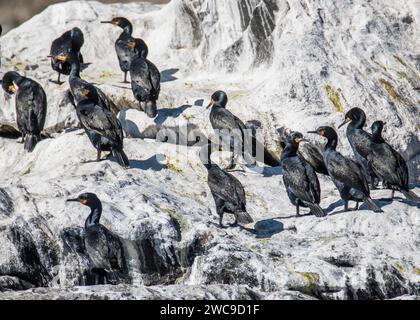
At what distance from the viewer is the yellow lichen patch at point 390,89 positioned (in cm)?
1970

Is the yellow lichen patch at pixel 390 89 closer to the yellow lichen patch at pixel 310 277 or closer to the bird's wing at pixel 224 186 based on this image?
the bird's wing at pixel 224 186

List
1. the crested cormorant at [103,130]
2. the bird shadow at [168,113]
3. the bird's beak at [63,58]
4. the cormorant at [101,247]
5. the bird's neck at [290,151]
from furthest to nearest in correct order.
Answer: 1. the bird's beak at [63,58]
2. the bird shadow at [168,113]
3. the crested cormorant at [103,130]
4. the bird's neck at [290,151]
5. the cormorant at [101,247]

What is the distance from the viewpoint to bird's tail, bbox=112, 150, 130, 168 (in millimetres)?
17703

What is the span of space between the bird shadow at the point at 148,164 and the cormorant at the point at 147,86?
3.83 ft

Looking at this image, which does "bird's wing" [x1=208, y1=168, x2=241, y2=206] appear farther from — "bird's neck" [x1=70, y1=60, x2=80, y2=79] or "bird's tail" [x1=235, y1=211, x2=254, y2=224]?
"bird's neck" [x1=70, y1=60, x2=80, y2=79]

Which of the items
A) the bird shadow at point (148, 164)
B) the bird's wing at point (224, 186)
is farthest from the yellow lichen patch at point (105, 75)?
the bird's wing at point (224, 186)

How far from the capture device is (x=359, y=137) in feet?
58.8

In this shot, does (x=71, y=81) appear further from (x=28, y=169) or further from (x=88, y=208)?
(x=88, y=208)

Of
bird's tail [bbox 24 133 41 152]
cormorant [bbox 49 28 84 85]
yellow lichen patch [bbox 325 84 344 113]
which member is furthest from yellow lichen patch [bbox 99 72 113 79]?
yellow lichen patch [bbox 325 84 344 113]

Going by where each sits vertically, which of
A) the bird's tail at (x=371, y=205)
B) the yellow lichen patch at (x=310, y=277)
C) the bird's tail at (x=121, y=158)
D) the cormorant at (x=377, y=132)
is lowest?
the yellow lichen patch at (x=310, y=277)

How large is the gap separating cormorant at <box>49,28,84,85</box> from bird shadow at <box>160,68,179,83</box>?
1.61 m

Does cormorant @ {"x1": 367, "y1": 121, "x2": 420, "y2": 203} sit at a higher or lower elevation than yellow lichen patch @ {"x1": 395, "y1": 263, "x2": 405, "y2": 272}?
higher

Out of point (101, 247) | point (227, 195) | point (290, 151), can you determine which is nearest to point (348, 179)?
point (290, 151)
